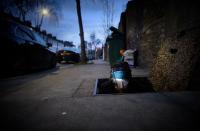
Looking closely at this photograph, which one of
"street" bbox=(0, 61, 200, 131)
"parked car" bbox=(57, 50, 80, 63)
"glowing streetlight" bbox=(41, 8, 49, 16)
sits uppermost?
"glowing streetlight" bbox=(41, 8, 49, 16)

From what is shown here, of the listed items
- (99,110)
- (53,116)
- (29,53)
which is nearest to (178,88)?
(99,110)

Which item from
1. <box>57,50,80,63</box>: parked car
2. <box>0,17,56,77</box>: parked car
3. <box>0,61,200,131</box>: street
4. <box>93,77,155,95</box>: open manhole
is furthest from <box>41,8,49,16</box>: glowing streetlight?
<box>0,61,200,131</box>: street

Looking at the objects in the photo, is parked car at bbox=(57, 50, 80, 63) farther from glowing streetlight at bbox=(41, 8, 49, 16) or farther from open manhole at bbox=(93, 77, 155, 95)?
glowing streetlight at bbox=(41, 8, 49, 16)

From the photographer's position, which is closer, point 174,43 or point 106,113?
point 106,113

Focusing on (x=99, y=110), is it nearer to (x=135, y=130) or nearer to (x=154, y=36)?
(x=135, y=130)

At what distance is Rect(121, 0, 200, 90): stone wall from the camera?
8.79ft

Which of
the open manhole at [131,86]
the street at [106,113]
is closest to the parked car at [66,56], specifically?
the open manhole at [131,86]

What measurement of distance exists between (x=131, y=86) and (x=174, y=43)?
1.40 metres

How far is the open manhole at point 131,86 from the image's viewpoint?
12.5 feet

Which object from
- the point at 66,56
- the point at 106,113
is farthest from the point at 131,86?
the point at 66,56

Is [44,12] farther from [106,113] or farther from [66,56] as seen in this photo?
[106,113]

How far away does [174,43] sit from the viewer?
3477 mm

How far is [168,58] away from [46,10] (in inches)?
1115

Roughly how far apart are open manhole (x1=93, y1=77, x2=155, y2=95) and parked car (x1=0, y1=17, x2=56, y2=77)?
101 inches
